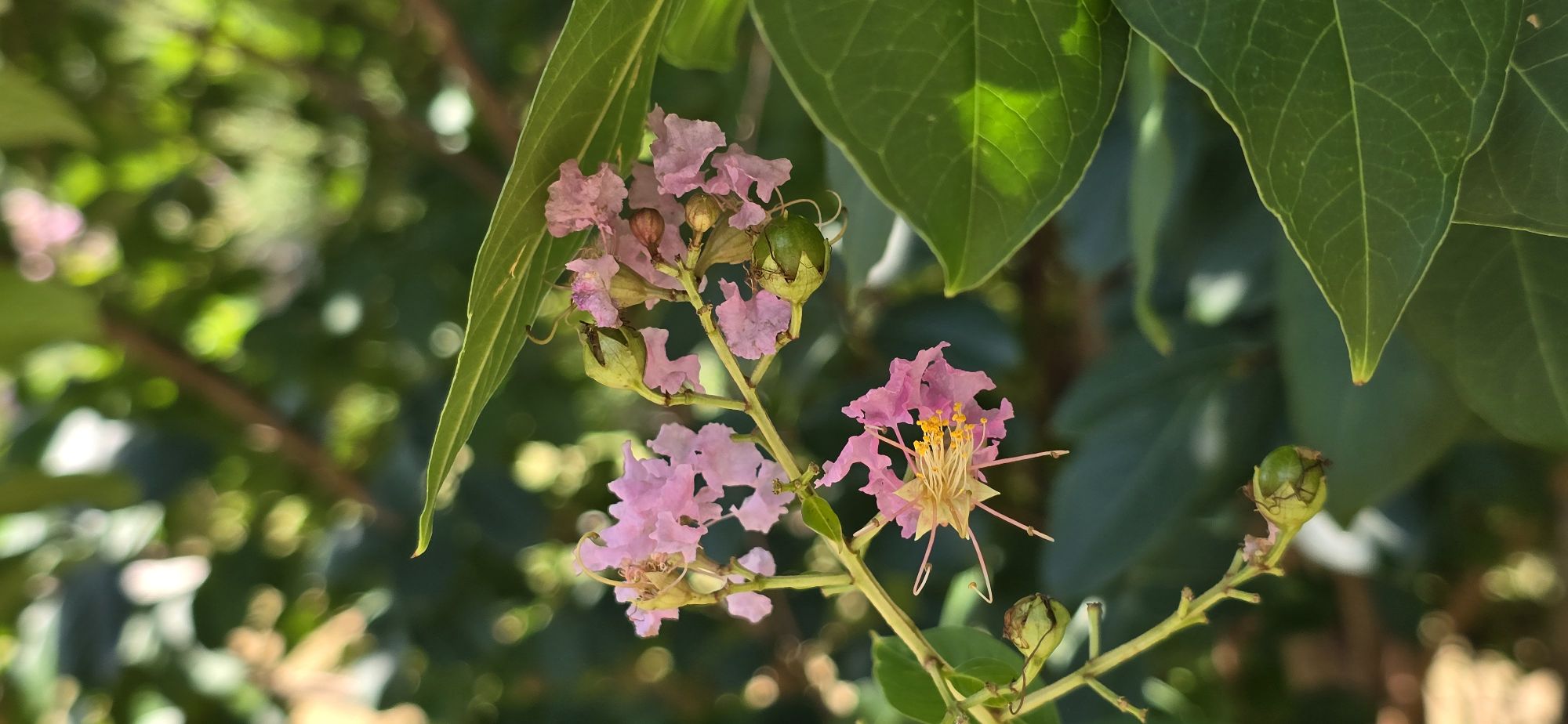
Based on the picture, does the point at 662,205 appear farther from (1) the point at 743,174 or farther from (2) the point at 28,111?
(2) the point at 28,111

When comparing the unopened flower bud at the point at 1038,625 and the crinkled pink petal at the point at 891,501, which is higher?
the crinkled pink petal at the point at 891,501

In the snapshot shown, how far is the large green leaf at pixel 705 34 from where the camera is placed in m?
0.33

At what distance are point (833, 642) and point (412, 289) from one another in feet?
1.40

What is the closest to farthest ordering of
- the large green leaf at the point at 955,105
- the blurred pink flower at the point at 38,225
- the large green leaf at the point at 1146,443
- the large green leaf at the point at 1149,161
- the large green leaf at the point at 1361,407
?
the large green leaf at the point at 955,105, the large green leaf at the point at 1149,161, the large green leaf at the point at 1361,407, the large green leaf at the point at 1146,443, the blurred pink flower at the point at 38,225

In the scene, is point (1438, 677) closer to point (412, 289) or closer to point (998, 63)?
point (412, 289)

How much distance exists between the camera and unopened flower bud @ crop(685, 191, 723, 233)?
0.85 feet

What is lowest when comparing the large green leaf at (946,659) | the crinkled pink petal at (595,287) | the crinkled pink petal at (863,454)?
the large green leaf at (946,659)

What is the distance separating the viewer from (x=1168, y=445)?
0.58m

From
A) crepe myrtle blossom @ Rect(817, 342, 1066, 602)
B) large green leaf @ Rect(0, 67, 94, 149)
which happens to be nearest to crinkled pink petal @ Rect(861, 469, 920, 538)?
crepe myrtle blossom @ Rect(817, 342, 1066, 602)

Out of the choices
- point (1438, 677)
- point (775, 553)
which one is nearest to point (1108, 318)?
point (775, 553)

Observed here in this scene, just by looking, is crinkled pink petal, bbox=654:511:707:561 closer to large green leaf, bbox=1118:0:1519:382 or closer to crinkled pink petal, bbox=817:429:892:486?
crinkled pink petal, bbox=817:429:892:486

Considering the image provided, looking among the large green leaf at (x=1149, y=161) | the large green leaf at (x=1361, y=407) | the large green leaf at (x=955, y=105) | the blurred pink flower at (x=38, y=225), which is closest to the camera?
the large green leaf at (x=955, y=105)

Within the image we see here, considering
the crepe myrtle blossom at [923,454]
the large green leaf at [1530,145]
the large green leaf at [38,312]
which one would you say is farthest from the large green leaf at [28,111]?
the large green leaf at [1530,145]

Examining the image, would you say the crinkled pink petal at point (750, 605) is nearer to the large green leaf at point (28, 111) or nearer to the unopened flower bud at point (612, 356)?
the unopened flower bud at point (612, 356)
